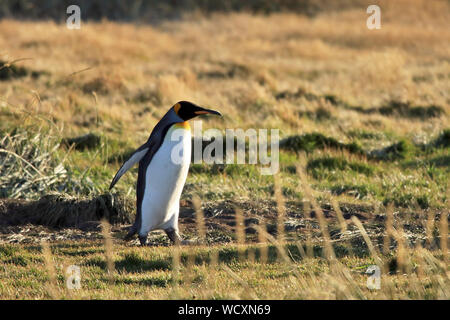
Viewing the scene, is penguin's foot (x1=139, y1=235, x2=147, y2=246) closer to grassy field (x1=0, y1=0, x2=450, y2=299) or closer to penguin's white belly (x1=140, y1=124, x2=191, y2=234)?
penguin's white belly (x1=140, y1=124, x2=191, y2=234)

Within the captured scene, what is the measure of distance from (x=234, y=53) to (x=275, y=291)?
2060cm

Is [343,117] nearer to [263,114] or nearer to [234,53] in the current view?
[263,114]

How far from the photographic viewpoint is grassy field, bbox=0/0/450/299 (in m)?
6.71

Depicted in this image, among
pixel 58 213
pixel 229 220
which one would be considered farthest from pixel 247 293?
pixel 58 213

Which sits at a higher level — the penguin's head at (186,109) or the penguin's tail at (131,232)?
the penguin's head at (186,109)

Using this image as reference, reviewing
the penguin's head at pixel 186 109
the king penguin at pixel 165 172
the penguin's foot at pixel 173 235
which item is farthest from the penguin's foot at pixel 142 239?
the penguin's head at pixel 186 109

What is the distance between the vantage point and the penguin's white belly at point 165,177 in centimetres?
819

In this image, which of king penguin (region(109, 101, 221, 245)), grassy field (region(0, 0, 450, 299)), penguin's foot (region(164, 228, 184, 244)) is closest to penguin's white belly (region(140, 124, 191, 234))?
king penguin (region(109, 101, 221, 245))

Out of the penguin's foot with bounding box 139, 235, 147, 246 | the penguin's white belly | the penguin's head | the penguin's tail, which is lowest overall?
the penguin's foot with bounding box 139, 235, 147, 246

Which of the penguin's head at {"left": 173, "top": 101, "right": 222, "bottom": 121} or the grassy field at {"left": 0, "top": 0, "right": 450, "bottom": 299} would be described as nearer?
the grassy field at {"left": 0, "top": 0, "right": 450, "bottom": 299}

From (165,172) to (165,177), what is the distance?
55 millimetres

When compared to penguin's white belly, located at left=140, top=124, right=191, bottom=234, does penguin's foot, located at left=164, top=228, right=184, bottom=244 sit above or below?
below

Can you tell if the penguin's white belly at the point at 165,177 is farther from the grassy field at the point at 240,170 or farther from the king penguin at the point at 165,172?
the grassy field at the point at 240,170

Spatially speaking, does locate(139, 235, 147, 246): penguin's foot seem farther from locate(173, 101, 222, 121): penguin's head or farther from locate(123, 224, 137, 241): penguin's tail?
locate(173, 101, 222, 121): penguin's head
